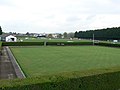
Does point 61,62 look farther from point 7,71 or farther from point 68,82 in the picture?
point 68,82

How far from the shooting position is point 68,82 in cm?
809

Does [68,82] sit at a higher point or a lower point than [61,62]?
higher

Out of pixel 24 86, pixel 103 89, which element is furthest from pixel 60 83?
pixel 103 89

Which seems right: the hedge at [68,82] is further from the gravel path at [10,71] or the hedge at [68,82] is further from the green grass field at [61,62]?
the gravel path at [10,71]

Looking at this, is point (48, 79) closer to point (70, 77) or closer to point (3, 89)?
point (70, 77)

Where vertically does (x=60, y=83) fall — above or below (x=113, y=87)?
above

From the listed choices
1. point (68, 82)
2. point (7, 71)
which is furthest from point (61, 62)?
point (68, 82)

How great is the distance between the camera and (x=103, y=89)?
31.6ft

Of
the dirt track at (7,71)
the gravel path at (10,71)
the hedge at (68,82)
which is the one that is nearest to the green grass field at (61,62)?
the gravel path at (10,71)

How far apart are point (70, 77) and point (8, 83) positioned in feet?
7.71

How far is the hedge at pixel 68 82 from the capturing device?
6844mm

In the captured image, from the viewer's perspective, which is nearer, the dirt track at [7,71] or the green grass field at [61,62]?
the dirt track at [7,71]

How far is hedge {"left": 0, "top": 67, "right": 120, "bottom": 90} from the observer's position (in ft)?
22.5

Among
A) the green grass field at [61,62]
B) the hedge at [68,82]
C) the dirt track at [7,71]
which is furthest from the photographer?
the green grass field at [61,62]
